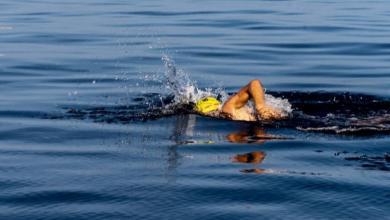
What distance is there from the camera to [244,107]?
443 inches

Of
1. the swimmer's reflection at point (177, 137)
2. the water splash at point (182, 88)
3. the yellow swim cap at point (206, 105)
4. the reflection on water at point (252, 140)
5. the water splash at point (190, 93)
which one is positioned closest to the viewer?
the swimmer's reflection at point (177, 137)

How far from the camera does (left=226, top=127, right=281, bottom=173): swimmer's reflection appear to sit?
8820mm

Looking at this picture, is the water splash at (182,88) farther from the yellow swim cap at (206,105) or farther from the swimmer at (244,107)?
the swimmer at (244,107)

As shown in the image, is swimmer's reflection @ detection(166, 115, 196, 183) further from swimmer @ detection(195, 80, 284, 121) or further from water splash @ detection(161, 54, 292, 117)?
water splash @ detection(161, 54, 292, 117)

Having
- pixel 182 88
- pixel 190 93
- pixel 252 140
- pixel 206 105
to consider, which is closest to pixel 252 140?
pixel 252 140

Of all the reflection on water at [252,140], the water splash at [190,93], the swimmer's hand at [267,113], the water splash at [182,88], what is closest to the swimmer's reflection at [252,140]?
the reflection on water at [252,140]

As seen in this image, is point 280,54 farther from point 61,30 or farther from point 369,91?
point 61,30

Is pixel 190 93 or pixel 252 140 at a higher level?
pixel 190 93

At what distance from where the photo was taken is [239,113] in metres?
11.1

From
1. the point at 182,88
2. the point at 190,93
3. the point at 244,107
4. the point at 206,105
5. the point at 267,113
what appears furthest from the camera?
the point at 182,88

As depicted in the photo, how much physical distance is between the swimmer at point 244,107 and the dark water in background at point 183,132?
23 cm

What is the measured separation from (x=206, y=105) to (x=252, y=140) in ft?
5.46

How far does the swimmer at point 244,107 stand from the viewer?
10.6 meters

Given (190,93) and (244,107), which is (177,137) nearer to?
(244,107)
